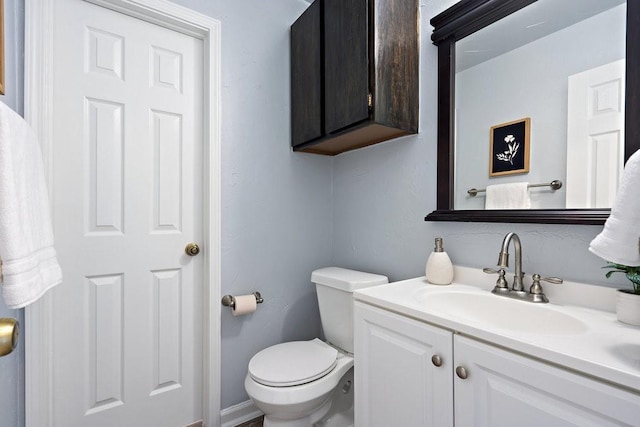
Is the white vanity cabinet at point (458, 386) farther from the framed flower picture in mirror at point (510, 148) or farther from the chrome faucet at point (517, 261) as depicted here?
the framed flower picture in mirror at point (510, 148)

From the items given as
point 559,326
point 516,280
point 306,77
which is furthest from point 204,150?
point 559,326

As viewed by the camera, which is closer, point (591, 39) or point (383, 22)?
point (591, 39)

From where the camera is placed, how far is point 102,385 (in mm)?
1346

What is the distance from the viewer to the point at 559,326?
35.2 inches

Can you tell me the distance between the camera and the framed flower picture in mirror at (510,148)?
110 centimetres

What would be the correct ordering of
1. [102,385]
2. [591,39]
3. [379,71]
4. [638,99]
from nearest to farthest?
[638,99], [591,39], [379,71], [102,385]

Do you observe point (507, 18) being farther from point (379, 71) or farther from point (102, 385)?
point (102, 385)

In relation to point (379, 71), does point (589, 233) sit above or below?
below

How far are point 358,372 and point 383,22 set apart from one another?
134 cm

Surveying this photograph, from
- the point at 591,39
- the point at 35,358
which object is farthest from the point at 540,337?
the point at 35,358

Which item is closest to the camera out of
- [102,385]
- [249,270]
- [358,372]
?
[358,372]

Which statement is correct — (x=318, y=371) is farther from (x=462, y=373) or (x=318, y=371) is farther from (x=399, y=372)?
(x=462, y=373)

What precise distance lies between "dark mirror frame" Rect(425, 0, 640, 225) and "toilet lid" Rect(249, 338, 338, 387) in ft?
2.58

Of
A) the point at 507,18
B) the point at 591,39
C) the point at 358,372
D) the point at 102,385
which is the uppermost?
the point at 507,18
